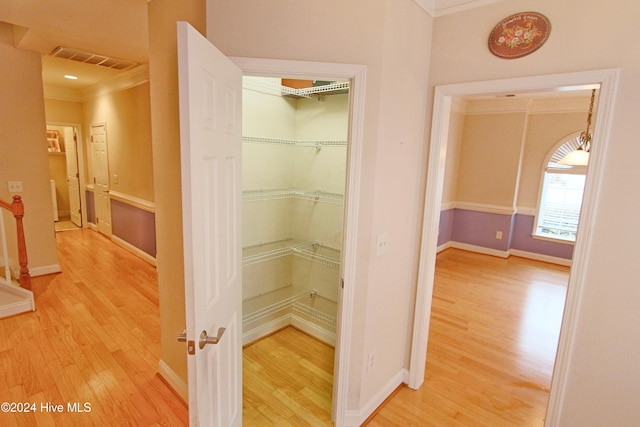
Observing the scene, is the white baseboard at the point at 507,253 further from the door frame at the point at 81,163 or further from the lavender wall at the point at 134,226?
the door frame at the point at 81,163

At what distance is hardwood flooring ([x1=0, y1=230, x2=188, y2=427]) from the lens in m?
2.02

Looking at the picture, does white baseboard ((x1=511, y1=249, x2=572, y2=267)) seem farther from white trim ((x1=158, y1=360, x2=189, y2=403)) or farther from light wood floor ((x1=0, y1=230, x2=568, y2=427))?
white trim ((x1=158, y1=360, x2=189, y2=403))

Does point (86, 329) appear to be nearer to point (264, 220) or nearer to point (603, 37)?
Answer: point (264, 220)

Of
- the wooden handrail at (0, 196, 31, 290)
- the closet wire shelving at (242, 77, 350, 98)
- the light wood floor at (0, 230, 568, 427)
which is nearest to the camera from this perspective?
the light wood floor at (0, 230, 568, 427)

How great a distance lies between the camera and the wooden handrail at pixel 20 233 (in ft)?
10.8

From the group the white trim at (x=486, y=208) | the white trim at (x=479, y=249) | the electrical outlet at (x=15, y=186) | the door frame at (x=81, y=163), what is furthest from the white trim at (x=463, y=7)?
the door frame at (x=81, y=163)

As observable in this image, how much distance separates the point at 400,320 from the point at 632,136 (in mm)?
1589

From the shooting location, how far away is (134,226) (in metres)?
4.94

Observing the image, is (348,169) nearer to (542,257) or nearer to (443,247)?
(443,247)

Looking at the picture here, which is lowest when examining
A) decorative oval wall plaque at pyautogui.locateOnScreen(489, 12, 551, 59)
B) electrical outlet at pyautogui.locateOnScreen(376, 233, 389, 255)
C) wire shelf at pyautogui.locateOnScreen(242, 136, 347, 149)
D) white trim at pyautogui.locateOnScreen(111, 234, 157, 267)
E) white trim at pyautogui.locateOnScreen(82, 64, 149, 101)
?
white trim at pyautogui.locateOnScreen(111, 234, 157, 267)

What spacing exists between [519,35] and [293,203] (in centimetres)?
203

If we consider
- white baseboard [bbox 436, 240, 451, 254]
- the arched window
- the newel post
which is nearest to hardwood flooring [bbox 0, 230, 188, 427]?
the newel post

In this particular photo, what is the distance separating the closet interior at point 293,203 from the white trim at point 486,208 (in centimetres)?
413

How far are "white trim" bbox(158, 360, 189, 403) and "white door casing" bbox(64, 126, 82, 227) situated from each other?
572cm
